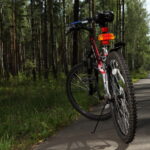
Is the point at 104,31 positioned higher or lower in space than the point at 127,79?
higher

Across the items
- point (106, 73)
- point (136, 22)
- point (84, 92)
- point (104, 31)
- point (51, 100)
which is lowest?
point (51, 100)

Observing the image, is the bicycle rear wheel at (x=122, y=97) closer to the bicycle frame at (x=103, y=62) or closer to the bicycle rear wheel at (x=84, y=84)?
the bicycle frame at (x=103, y=62)

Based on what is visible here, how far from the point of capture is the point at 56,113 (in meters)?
5.46

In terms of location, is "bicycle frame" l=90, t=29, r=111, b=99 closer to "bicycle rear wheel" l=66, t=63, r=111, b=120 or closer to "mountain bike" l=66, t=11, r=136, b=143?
"mountain bike" l=66, t=11, r=136, b=143

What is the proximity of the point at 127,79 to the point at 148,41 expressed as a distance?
6025 centimetres

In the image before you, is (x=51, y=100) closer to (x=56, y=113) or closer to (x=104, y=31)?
(x=56, y=113)

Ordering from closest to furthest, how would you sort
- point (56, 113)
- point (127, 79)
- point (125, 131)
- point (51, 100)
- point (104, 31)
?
point (127, 79) → point (125, 131) → point (104, 31) → point (56, 113) → point (51, 100)

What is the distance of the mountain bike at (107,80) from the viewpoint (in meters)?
2.99

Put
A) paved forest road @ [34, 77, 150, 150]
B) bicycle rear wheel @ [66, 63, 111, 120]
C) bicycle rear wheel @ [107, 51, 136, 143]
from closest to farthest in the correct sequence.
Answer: bicycle rear wheel @ [107, 51, 136, 143] → paved forest road @ [34, 77, 150, 150] → bicycle rear wheel @ [66, 63, 111, 120]

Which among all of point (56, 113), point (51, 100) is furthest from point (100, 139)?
point (51, 100)

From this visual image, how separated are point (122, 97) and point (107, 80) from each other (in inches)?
20.6

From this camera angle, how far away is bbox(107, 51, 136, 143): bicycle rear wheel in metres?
2.90

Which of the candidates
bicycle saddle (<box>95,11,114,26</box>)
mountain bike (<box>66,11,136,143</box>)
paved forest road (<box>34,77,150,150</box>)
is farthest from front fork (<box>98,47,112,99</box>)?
paved forest road (<box>34,77,150,150</box>)

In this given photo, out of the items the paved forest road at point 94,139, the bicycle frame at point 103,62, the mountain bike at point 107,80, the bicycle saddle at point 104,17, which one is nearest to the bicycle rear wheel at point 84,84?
the mountain bike at point 107,80
